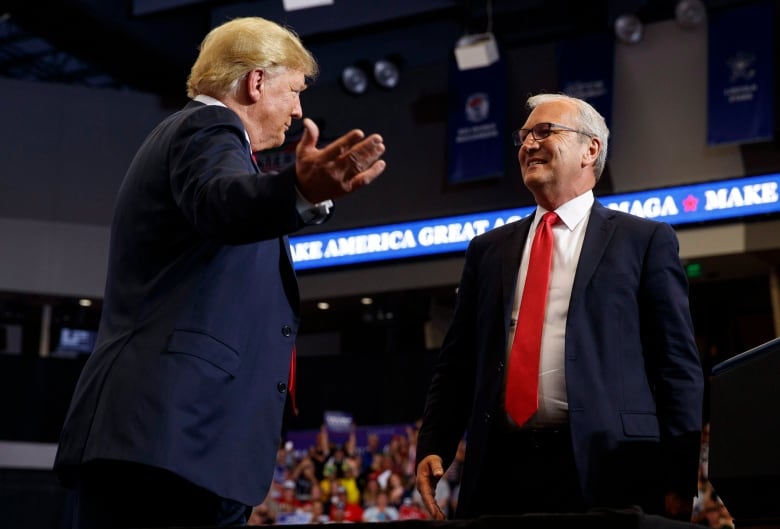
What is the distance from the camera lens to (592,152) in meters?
2.48

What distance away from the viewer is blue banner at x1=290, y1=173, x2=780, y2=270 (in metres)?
8.20

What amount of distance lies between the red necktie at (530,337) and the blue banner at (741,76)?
6.51 m

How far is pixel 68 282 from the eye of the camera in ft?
34.9

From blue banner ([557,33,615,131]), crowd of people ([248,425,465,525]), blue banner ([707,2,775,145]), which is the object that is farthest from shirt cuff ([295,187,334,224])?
blue banner ([557,33,615,131])

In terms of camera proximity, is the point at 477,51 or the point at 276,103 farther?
Answer: the point at 477,51

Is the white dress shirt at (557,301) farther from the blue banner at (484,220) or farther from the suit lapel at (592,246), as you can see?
the blue banner at (484,220)

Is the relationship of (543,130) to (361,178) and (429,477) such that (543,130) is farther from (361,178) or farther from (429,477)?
(361,178)

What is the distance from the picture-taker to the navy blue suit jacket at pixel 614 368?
210 cm

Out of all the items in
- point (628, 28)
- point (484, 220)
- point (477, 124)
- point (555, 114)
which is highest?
point (628, 28)

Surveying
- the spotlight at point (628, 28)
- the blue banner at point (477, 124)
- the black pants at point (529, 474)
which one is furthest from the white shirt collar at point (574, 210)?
the spotlight at point (628, 28)

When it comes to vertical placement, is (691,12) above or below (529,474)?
above

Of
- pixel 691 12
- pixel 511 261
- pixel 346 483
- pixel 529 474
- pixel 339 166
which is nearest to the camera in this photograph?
pixel 339 166

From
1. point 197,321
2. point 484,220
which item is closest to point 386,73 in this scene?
point 484,220

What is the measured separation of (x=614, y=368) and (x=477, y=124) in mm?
7497
